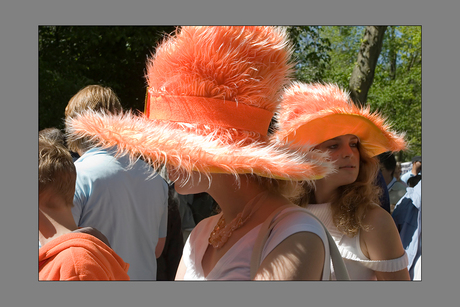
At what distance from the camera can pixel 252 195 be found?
4.79ft

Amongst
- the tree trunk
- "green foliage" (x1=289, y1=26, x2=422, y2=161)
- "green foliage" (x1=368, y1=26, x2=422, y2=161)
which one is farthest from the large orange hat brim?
"green foliage" (x1=368, y1=26, x2=422, y2=161)

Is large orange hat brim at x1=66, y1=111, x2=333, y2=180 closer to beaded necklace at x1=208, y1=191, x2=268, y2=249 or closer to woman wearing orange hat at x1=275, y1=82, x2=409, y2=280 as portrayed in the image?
beaded necklace at x1=208, y1=191, x2=268, y2=249

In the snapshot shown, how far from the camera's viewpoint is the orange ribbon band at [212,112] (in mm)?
1442

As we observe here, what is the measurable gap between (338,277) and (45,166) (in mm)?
1322

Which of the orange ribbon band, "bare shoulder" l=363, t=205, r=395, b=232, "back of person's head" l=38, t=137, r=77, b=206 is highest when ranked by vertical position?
the orange ribbon band

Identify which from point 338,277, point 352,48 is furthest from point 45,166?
point 352,48

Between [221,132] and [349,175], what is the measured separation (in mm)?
1043

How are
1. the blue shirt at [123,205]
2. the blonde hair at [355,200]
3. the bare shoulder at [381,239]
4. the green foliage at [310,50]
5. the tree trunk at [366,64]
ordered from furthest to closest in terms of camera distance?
the green foliage at [310,50] < the tree trunk at [366,64] < the blue shirt at [123,205] < the blonde hair at [355,200] < the bare shoulder at [381,239]

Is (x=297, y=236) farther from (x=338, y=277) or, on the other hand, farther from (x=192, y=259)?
(x=192, y=259)

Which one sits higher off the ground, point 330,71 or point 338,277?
A: point 330,71

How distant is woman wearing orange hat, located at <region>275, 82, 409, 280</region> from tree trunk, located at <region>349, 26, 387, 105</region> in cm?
283

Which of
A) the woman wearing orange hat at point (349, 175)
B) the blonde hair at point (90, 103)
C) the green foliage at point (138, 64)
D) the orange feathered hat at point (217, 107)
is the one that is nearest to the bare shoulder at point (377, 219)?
the woman wearing orange hat at point (349, 175)

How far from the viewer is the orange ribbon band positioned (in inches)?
56.8

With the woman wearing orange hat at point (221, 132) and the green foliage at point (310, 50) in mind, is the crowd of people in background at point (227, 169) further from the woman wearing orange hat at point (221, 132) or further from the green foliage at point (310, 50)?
the green foliage at point (310, 50)
